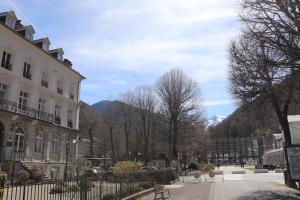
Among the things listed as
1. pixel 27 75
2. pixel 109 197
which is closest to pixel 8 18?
pixel 27 75

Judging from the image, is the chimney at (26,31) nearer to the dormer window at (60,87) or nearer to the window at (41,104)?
the window at (41,104)

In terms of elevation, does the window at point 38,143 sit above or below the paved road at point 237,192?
above

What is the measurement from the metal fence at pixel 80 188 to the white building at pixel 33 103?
47.6 ft

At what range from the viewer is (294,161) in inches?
768

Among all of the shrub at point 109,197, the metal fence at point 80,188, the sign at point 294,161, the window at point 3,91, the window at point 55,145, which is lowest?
the shrub at point 109,197

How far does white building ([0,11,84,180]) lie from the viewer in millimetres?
31359

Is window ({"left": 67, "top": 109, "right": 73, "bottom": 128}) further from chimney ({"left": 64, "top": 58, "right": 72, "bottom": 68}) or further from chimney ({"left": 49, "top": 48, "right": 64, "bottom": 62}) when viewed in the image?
chimney ({"left": 49, "top": 48, "right": 64, "bottom": 62})

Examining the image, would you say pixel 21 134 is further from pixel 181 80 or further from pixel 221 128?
pixel 221 128

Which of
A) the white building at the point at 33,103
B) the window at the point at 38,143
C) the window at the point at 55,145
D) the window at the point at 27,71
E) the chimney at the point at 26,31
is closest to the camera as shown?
the white building at the point at 33,103

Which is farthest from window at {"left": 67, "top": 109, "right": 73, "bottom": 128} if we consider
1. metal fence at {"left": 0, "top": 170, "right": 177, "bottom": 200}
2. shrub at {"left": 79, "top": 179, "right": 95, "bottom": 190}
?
shrub at {"left": 79, "top": 179, "right": 95, "bottom": 190}

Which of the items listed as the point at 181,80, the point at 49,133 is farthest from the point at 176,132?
the point at 49,133

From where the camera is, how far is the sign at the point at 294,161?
63.9 ft

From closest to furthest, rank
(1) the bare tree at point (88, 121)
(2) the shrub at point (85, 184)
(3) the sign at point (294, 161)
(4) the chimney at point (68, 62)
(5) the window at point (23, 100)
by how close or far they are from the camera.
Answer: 1. (2) the shrub at point (85, 184)
2. (3) the sign at point (294, 161)
3. (5) the window at point (23, 100)
4. (4) the chimney at point (68, 62)
5. (1) the bare tree at point (88, 121)

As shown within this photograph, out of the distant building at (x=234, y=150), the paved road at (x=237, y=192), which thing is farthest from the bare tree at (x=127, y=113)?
the distant building at (x=234, y=150)
